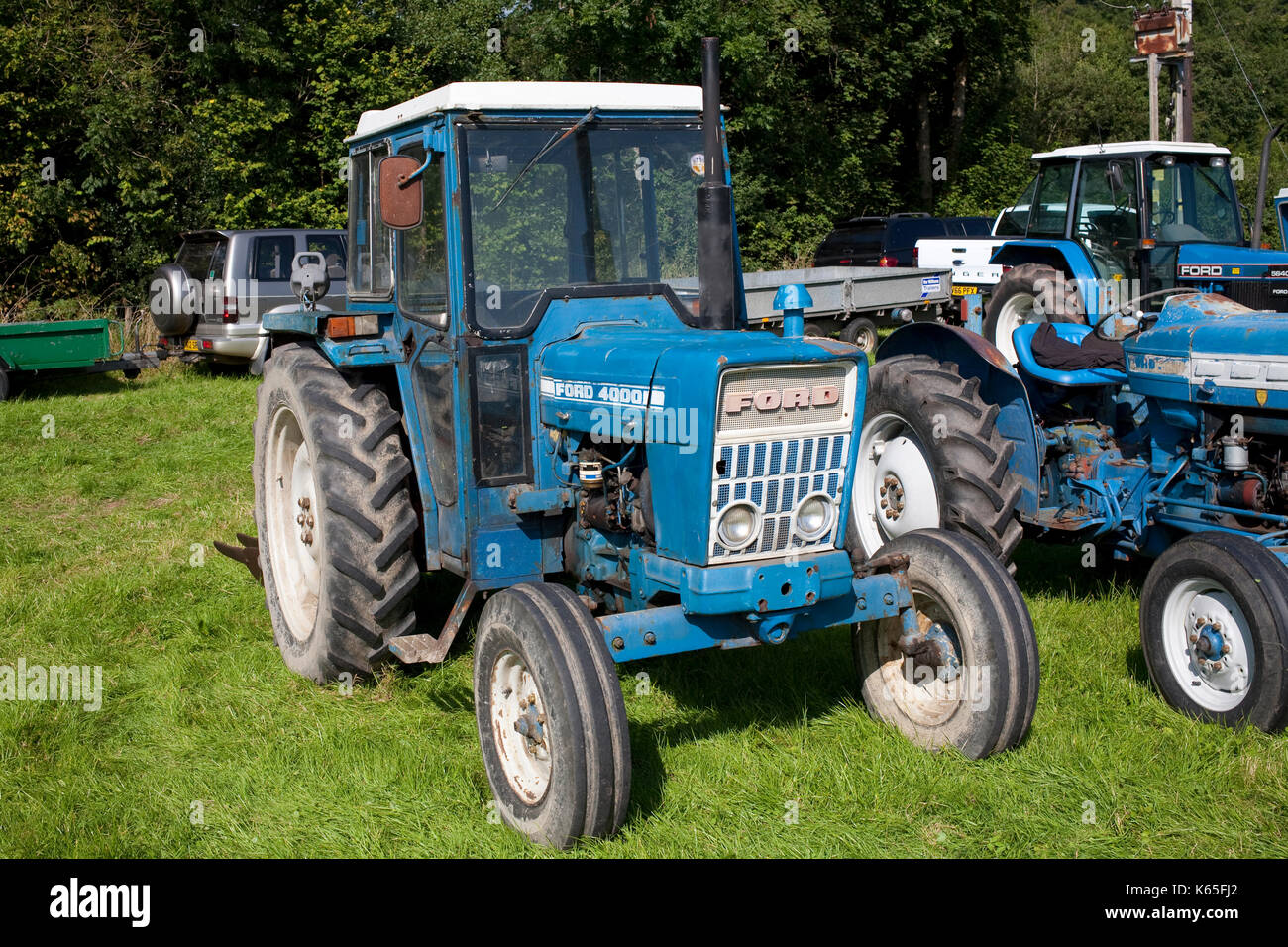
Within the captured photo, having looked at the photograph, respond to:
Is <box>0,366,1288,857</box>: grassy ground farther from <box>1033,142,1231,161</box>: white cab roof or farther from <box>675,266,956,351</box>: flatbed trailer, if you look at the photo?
<box>675,266,956,351</box>: flatbed trailer

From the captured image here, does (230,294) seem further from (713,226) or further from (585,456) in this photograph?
(713,226)

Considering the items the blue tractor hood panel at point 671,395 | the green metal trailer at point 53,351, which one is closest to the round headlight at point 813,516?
the blue tractor hood panel at point 671,395

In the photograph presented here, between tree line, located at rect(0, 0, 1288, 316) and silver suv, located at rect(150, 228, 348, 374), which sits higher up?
tree line, located at rect(0, 0, 1288, 316)

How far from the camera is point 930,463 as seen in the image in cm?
591

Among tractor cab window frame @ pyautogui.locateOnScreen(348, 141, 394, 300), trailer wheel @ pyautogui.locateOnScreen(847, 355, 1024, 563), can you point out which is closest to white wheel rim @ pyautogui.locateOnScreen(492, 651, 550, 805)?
tractor cab window frame @ pyautogui.locateOnScreen(348, 141, 394, 300)

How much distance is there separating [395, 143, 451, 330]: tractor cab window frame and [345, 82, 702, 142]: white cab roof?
175 millimetres

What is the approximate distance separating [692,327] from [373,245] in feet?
5.63

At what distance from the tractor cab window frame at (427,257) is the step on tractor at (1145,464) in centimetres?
173

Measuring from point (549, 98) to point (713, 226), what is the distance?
2.77ft

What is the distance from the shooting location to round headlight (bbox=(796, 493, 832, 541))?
162 inches

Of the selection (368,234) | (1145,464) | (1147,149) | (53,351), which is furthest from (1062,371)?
(53,351)
